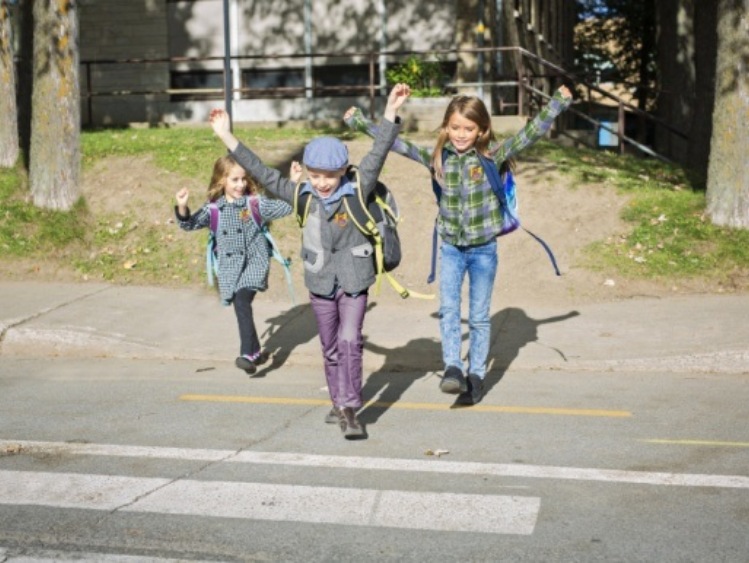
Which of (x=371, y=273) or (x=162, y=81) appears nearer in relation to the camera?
(x=371, y=273)

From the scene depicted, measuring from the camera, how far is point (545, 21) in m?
31.9

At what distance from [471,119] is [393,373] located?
8.12 ft

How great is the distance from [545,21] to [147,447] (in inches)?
1032

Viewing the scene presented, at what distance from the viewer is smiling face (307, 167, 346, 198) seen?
23.7 feet

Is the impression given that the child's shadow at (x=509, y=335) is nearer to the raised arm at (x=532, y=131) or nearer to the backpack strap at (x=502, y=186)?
the backpack strap at (x=502, y=186)

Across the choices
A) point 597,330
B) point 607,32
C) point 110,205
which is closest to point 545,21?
point 607,32

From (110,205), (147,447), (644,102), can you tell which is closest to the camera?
(147,447)

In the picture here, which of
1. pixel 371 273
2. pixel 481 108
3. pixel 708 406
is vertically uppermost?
pixel 481 108

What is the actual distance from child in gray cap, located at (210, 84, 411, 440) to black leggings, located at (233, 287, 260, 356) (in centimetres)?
188

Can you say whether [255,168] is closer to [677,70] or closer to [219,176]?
[219,176]

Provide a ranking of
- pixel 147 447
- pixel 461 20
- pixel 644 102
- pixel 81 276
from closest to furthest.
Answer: pixel 147 447
pixel 81 276
pixel 461 20
pixel 644 102

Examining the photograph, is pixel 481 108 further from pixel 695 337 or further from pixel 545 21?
pixel 545 21

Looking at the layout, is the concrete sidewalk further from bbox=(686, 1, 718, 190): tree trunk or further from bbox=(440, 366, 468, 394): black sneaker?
bbox=(686, 1, 718, 190): tree trunk

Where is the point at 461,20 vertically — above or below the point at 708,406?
above
